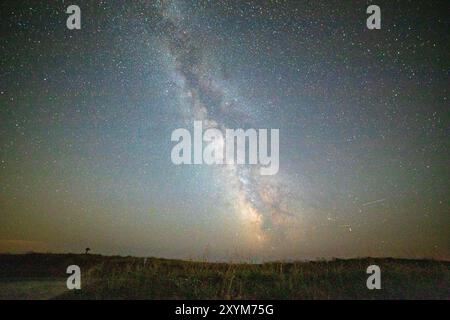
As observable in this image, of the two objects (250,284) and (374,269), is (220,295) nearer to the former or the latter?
(250,284)

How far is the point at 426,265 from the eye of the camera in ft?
49.9

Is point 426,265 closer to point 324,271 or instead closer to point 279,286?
point 324,271
